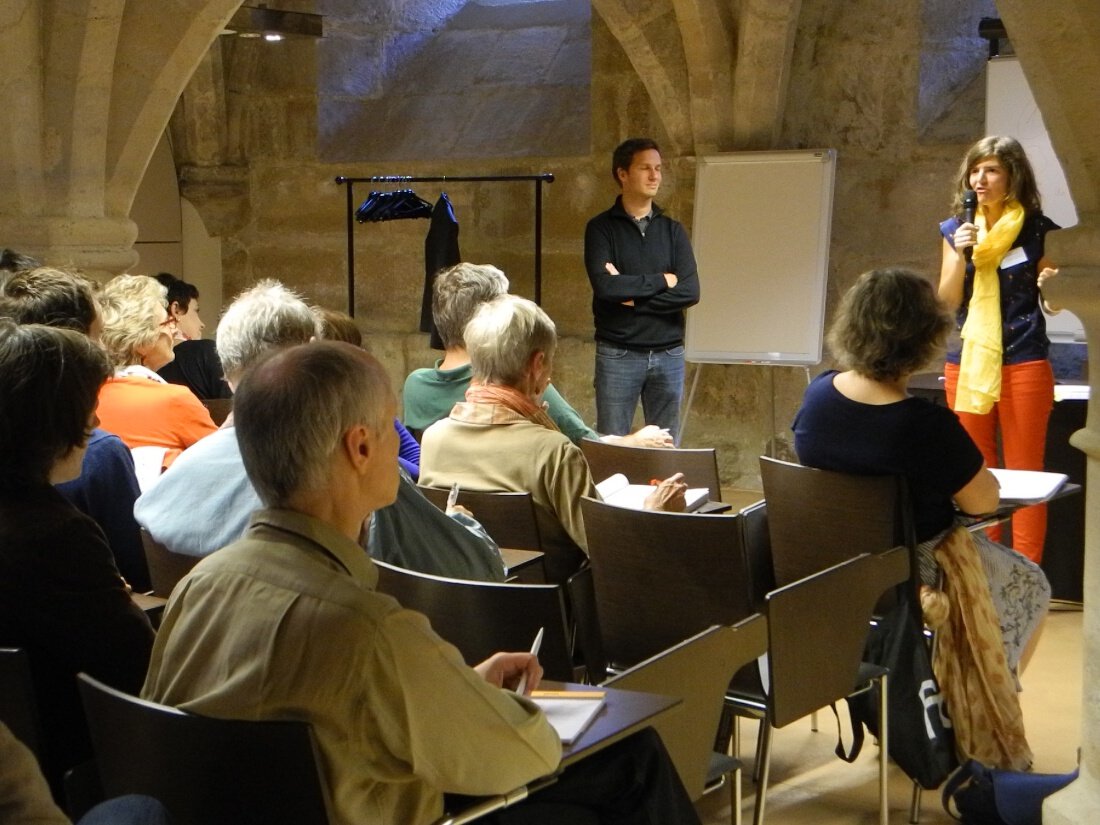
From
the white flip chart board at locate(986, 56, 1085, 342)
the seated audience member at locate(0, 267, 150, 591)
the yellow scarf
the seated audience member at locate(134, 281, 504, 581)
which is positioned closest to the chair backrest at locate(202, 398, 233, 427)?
the seated audience member at locate(0, 267, 150, 591)

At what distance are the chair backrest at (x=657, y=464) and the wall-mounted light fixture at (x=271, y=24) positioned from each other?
4298 millimetres

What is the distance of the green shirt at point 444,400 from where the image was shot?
4.52 meters

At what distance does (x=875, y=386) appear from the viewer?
3564 mm

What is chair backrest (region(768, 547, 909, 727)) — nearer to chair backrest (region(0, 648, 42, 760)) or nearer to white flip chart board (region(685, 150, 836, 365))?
chair backrest (region(0, 648, 42, 760))

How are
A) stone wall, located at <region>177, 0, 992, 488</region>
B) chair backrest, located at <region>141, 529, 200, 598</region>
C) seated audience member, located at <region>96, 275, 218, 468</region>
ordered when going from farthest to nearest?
stone wall, located at <region>177, 0, 992, 488</region>, seated audience member, located at <region>96, 275, 218, 468</region>, chair backrest, located at <region>141, 529, 200, 598</region>

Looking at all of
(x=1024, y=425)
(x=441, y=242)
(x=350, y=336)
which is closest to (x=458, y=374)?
(x=350, y=336)

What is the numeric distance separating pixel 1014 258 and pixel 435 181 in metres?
4.22

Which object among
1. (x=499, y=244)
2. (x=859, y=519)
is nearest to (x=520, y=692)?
(x=859, y=519)

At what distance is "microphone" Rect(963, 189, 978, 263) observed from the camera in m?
5.20

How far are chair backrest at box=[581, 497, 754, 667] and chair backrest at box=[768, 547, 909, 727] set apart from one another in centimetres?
19

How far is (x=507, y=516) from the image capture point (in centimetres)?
339

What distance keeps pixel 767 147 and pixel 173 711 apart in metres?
6.19

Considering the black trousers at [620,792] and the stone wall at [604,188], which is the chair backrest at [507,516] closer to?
the black trousers at [620,792]

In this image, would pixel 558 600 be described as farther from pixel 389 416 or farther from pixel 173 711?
pixel 173 711
